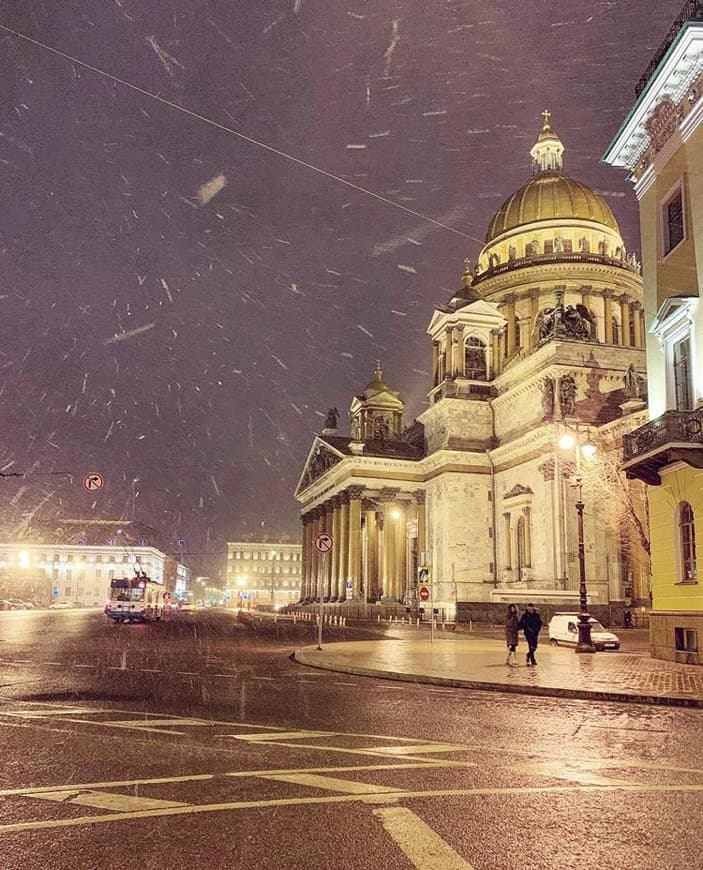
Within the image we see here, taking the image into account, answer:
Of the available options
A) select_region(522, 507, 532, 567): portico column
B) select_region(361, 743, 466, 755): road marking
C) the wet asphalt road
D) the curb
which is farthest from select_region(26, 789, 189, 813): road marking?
select_region(522, 507, 532, 567): portico column

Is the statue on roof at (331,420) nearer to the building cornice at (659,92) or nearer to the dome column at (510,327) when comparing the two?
the dome column at (510,327)

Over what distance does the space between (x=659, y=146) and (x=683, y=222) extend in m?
2.70

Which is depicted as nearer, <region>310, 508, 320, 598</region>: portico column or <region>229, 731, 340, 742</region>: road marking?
<region>229, 731, 340, 742</region>: road marking

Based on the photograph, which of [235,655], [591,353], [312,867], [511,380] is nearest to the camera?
[312,867]

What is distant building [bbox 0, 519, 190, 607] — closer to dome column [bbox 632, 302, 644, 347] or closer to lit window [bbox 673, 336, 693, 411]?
dome column [bbox 632, 302, 644, 347]

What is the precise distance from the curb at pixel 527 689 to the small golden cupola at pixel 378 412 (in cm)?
6202

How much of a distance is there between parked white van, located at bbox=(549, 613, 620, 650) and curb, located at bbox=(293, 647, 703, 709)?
1043 cm

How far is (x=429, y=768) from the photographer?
812 cm

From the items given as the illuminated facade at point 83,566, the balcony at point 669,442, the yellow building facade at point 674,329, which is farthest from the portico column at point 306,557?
the balcony at point 669,442

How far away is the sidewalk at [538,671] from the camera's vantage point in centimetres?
1534

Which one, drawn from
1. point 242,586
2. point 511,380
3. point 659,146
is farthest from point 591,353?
point 242,586

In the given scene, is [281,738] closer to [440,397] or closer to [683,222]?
[683,222]

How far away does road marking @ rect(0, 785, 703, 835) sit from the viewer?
6021 millimetres

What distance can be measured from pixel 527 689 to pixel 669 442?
7750 mm
